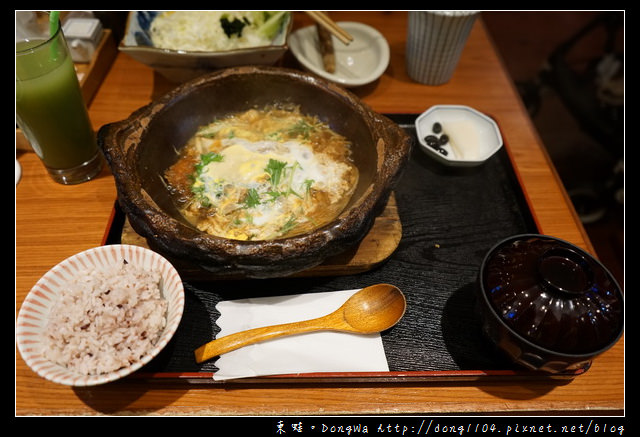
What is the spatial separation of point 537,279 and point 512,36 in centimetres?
427

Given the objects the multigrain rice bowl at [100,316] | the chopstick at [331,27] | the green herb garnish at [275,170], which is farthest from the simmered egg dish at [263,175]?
the chopstick at [331,27]

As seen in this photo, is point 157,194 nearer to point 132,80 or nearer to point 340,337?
point 340,337

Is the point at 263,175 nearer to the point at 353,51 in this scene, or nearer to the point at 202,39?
the point at 202,39

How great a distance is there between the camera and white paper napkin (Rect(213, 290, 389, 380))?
147 cm

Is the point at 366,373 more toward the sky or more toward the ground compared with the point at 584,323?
more toward the ground

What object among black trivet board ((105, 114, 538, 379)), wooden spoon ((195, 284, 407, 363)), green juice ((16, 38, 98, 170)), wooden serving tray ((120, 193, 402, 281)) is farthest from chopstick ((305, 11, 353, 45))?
wooden spoon ((195, 284, 407, 363))

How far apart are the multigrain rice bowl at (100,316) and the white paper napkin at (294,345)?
232 millimetres

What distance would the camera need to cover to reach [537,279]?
54.3 inches

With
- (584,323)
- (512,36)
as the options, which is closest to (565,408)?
(584,323)

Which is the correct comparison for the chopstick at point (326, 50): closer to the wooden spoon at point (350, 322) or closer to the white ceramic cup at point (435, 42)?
the white ceramic cup at point (435, 42)

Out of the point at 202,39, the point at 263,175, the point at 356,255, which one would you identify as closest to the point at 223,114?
the point at 263,175

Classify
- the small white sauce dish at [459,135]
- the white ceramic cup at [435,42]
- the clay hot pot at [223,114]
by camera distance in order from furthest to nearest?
the white ceramic cup at [435,42] < the small white sauce dish at [459,135] < the clay hot pot at [223,114]

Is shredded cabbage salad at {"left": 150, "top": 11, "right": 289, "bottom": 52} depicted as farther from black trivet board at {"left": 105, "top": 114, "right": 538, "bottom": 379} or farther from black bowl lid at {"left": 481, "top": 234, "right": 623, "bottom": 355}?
black bowl lid at {"left": 481, "top": 234, "right": 623, "bottom": 355}

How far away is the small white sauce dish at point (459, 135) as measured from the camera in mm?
2119
